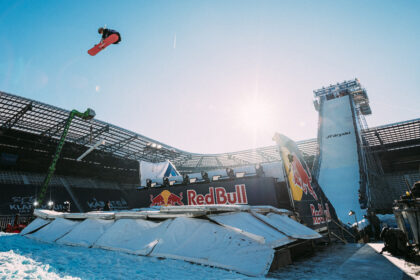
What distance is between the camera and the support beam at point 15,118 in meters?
18.5

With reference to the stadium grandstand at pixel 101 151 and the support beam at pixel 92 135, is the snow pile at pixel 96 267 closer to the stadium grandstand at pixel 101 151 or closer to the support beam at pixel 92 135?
the stadium grandstand at pixel 101 151

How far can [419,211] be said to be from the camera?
509 cm

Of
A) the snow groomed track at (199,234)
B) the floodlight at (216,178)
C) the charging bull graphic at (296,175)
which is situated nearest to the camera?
the snow groomed track at (199,234)

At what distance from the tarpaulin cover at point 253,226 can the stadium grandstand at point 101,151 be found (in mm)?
15156

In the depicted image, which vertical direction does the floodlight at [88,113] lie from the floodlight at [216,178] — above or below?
above

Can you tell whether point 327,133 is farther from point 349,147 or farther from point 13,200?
point 13,200

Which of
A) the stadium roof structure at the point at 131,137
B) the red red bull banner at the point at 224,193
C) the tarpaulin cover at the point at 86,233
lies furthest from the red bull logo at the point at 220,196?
the stadium roof structure at the point at 131,137

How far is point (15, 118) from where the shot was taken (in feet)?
64.5

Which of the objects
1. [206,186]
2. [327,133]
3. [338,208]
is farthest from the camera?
[327,133]

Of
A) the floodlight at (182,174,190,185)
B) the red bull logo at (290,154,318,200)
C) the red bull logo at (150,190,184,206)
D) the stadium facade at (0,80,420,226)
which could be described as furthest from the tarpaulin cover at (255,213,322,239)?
the stadium facade at (0,80,420,226)

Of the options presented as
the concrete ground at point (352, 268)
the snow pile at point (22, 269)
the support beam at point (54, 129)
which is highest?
the support beam at point (54, 129)

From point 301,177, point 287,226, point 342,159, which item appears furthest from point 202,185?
point 342,159

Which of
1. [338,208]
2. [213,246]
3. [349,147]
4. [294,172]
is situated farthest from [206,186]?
[349,147]

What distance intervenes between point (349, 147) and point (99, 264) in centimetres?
2506
